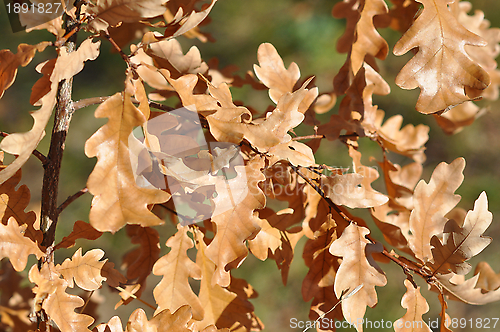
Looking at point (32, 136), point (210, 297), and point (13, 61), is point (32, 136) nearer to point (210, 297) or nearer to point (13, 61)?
point (13, 61)

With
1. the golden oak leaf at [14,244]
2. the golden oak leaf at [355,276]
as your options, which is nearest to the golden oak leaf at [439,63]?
the golden oak leaf at [355,276]

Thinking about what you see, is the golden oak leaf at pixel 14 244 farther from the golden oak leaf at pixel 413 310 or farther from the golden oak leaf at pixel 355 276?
the golden oak leaf at pixel 413 310

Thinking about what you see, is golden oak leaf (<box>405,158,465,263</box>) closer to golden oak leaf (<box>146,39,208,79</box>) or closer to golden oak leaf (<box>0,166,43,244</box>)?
golden oak leaf (<box>146,39,208,79</box>)

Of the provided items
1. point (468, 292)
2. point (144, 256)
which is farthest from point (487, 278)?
point (144, 256)

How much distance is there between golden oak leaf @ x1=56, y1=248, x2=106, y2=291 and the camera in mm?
795

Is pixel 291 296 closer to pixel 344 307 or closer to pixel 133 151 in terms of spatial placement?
pixel 344 307

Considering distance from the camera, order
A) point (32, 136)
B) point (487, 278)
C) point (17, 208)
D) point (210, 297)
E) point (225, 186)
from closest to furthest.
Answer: point (32, 136) < point (225, 186) < point (17, 208) < point (210, 297) < point (487, 278)

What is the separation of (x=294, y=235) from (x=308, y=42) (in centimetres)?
227

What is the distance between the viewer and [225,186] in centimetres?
72

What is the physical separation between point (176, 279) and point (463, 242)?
65 centimetres

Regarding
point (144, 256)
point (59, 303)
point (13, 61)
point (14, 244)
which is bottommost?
point (144, 256)

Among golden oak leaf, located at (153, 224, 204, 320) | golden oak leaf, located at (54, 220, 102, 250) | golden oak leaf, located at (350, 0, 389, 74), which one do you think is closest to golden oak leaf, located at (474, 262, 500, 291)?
golden oak leaf, located at (350, 0, 389, 74)

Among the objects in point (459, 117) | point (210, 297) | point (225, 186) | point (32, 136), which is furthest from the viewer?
point (459, 117)

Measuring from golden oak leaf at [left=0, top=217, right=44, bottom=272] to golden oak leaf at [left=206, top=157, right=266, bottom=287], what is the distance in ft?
1.25
